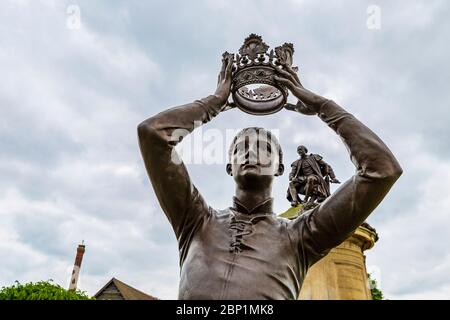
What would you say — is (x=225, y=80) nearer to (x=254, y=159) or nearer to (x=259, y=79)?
(x=259, y=79)

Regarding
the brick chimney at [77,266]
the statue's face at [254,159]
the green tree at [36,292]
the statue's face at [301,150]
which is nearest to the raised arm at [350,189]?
the statue's face at [254,159]

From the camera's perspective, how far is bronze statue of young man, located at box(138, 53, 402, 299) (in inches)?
91.1

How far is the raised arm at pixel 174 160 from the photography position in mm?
2395

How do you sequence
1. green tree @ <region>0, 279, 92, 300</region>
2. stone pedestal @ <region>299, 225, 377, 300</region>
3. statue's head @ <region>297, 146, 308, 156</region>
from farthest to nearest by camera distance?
green tree @ <region>0, 279, 92, 300</region> → statue's head @ <region>297, 146, 308, 156</region> → stone pedestal @ <region>299, 225, 377, 300</region>

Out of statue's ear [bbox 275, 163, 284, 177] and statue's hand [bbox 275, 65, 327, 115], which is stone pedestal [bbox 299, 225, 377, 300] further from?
statue's hand [bbox 275, 65, 327, 115]

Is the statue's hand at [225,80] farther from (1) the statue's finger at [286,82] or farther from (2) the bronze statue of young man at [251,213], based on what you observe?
→ (1) the statue's finger at [286,82]

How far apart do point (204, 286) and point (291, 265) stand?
54 cm

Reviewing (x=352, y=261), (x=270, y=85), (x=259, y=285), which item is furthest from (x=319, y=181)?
(x=259, y=285)

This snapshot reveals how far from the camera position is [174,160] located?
246 cm

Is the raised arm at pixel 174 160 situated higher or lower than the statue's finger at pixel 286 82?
lower

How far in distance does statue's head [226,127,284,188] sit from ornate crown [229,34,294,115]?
0.74 feet

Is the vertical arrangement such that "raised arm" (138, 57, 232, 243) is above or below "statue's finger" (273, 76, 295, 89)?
below

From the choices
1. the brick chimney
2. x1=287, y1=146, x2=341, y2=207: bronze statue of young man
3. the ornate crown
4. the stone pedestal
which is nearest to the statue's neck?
the ornate crown
